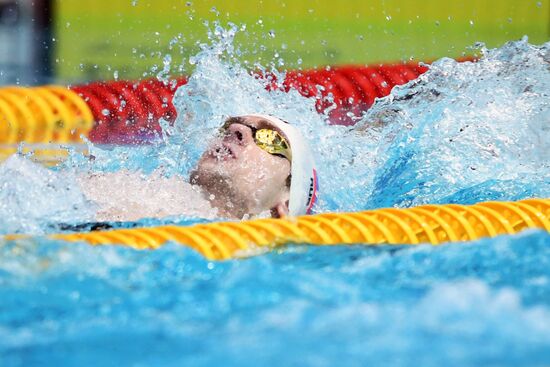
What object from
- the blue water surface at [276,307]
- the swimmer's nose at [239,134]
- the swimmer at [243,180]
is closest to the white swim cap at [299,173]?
the swimmer at [243,180]

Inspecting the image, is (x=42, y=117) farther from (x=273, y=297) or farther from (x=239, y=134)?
(x=273, y=297)

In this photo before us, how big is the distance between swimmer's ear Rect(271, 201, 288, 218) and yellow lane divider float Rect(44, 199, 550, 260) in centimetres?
37

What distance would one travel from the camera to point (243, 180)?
3.19m

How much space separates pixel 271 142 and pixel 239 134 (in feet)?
0.39

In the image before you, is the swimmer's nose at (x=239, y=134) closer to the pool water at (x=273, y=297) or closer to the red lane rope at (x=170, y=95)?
the pool water at (x=273, y=297)

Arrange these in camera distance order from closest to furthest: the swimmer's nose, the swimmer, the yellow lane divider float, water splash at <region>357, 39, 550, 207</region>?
the yellow lane divider float, the swimmer, the swimmer's nose, water splash at <region>357, 39, 550, 207</region>

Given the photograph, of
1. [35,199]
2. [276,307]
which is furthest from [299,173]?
[276,307]

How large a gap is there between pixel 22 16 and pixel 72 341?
567 centimetres

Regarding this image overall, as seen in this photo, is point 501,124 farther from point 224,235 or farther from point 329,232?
point 224,235

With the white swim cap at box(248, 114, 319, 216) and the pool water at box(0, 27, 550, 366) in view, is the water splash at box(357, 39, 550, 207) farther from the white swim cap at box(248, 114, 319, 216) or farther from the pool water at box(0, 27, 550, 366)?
the white swim cap at box(248, 114, 319, 216)

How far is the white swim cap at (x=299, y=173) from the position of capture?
10.7ft

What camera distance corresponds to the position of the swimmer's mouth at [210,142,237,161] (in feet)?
10.5

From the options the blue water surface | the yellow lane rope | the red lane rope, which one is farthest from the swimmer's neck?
the yellow lane rope

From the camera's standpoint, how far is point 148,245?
2.46 metres
